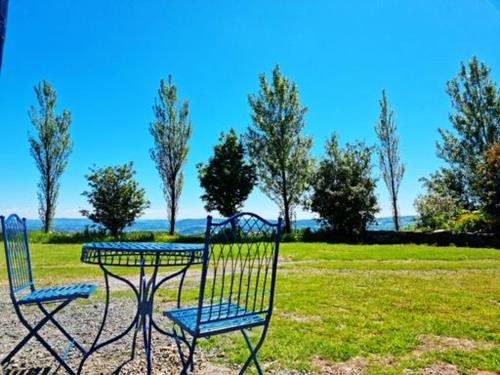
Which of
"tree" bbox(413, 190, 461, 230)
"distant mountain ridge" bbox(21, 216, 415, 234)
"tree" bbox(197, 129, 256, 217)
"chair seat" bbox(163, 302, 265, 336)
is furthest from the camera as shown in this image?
"tree" bbox(197, 129, 256, 217)

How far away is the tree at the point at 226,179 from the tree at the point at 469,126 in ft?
41.9

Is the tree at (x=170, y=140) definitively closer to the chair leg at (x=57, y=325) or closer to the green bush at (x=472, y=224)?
the green bush at (x=472, y=224)

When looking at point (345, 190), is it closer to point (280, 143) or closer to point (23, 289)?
point (280, 143)

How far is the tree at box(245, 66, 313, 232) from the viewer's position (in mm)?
17188

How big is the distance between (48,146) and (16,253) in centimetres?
1917

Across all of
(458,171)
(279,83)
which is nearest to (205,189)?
(279,83)

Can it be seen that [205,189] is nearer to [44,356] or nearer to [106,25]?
[106,25]

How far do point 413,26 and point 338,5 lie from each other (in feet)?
10.00

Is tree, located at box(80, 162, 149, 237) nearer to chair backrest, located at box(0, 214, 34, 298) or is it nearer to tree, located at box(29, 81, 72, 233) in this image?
tree, located at box(29, 81, 72, 233)

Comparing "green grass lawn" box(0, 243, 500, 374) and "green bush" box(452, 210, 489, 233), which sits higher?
"green bush" box(452, 210, 489, 233)

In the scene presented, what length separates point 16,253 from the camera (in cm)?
240

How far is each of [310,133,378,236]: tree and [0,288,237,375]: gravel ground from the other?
12.9 metres

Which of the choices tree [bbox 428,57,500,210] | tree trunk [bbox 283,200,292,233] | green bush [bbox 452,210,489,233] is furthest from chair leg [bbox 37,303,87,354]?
tree [bbox 428,57,500,210]

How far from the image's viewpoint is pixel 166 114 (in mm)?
18359
